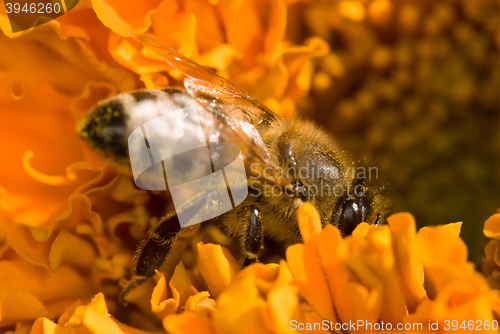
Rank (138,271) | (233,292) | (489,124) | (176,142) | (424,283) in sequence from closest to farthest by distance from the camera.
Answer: (233,292) < (424,283) < (176,142) < (138,271) < (489,124)

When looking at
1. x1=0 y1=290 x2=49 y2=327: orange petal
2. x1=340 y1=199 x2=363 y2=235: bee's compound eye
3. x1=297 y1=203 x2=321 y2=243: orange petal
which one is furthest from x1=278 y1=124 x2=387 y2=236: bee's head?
x1=0 y1=290 x2=49 y2=327: orange petal

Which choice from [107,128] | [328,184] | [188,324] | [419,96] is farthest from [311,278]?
[419,96]

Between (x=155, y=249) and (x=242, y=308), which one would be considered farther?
(x=155, y=249)

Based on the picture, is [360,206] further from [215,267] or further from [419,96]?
[419,96]

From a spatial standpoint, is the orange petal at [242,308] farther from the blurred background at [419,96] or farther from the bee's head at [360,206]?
the blurred background at [419,96]

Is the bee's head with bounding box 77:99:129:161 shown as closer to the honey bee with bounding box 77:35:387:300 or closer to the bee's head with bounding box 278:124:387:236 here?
the honey bee with bounding box 77:35:387:300

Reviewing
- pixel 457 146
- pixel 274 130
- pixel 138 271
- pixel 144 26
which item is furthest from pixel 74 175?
pixel 457 146

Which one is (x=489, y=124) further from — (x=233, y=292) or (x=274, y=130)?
(x=233, y=292)

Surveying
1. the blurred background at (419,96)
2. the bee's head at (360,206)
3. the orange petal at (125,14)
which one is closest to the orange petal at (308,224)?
the bee's head at (360,206)
